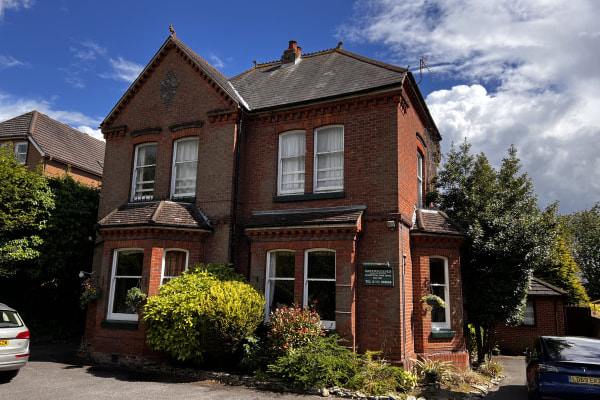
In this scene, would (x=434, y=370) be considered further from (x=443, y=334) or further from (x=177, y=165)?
(x=177, y=165)

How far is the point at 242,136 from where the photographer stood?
13594 millimetres

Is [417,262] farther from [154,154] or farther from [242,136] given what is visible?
[154,154]

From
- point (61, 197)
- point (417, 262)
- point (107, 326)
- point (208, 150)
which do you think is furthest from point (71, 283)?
point (417, 262)

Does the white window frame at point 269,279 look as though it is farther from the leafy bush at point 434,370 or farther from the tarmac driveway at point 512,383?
the tarmac driveway at point 512,383

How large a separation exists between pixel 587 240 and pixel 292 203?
42191 mm

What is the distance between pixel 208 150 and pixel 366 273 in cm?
658

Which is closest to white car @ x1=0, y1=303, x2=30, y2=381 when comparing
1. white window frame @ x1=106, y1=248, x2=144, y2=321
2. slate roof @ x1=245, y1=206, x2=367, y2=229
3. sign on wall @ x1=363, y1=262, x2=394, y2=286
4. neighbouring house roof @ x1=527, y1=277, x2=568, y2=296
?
white window frame @ x1=106, y1=248, x2=144, y2=321

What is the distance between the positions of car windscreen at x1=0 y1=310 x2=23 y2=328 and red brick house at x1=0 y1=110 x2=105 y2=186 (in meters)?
14.6

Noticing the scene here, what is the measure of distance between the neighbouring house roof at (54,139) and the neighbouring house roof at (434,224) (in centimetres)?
2220

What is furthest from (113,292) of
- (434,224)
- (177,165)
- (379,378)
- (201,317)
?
(434,224)

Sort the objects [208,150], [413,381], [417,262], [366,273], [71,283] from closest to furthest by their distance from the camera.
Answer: [413,381]
[366,273]
[417,262]
[208,150]
[71,283]

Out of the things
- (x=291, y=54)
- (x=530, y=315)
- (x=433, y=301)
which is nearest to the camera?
(x=433, y=301)

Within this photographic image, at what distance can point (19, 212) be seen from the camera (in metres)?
14.1

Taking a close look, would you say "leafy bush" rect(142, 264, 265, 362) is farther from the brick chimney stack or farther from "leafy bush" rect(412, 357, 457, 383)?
the brick chimney stack
